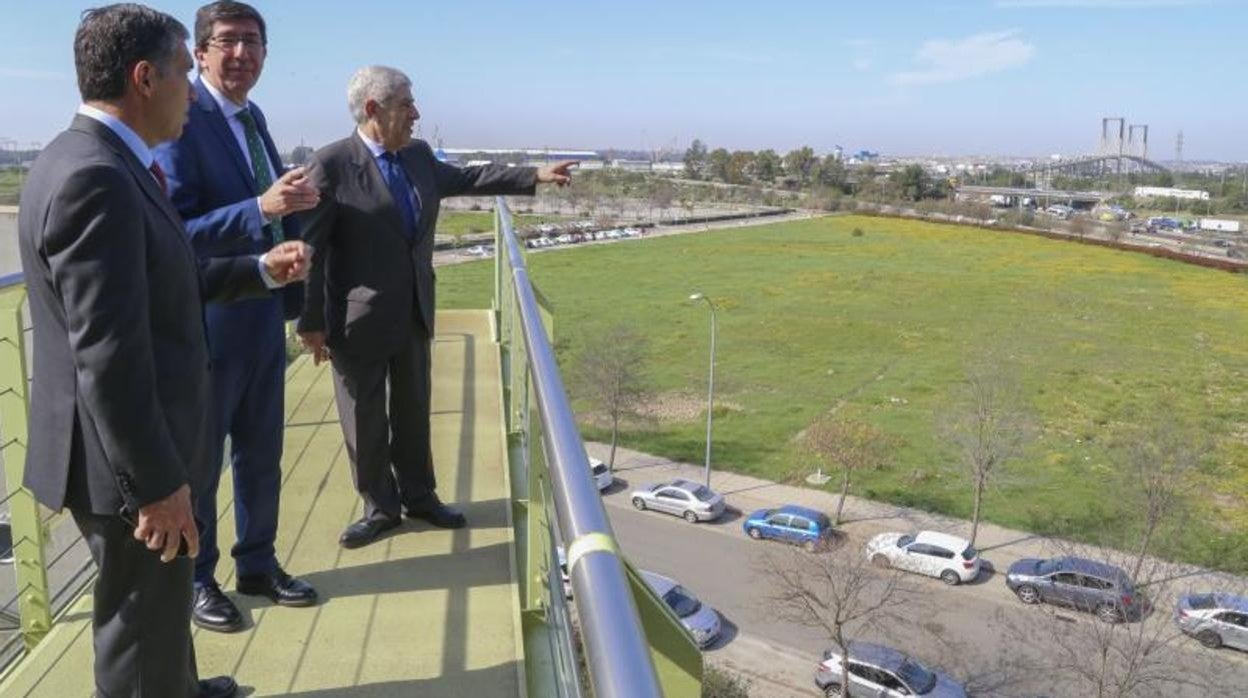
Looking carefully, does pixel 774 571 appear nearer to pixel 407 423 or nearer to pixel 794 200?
pixel 407 423

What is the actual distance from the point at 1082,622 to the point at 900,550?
3.13m

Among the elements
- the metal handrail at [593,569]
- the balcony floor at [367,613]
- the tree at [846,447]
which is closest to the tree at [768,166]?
the tree at [846,447]

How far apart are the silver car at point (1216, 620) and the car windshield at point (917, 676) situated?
175 inches

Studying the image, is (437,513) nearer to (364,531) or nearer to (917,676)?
(364,531)

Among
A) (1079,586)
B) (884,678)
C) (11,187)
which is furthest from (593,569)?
(1079,586)

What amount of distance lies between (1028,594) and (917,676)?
3.79 meters

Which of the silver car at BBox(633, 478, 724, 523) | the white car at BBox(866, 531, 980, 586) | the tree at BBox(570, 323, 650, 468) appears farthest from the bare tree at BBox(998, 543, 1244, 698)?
the tree at BBox(570, 323, 650, 468)

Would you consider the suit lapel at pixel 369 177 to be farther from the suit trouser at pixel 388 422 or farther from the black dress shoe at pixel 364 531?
the black dress shoe at pixel 364 531

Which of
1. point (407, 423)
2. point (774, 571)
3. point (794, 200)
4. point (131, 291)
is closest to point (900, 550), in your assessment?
point (774, 571)

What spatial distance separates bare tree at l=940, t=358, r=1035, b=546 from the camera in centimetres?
1909

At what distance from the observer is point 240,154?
2.84m

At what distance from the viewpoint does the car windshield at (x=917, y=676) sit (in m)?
12.9

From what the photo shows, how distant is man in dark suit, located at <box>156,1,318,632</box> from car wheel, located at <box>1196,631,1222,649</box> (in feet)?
50.1

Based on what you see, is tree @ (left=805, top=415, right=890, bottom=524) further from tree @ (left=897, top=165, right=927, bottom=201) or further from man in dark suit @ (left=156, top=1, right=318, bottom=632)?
tree @ (left=897, top=165, right=927, bottom=201)
